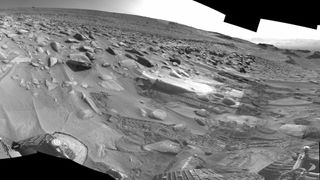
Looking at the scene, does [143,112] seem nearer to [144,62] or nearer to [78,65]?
[144,62]

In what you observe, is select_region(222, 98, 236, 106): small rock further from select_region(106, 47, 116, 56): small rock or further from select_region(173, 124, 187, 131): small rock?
select_region(106, 47, 116, 56): small rock

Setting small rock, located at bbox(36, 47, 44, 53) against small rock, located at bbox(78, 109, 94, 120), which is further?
small rock, located at bbox(36, 47, 44, 53)

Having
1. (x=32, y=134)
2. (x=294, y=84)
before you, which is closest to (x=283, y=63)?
(x=294, y=84)

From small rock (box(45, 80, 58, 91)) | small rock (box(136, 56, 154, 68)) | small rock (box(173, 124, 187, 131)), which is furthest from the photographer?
→ small rock (box(136, 56, 154, 68))

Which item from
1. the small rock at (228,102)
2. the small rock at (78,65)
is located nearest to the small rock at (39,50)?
the small rock at (78,65)

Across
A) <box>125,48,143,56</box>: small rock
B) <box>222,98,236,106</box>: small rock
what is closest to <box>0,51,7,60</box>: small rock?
<box>125,48,143,56</box>: small rock

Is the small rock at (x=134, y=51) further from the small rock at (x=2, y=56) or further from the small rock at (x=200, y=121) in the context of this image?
the small rock at (x=2, y=56)
